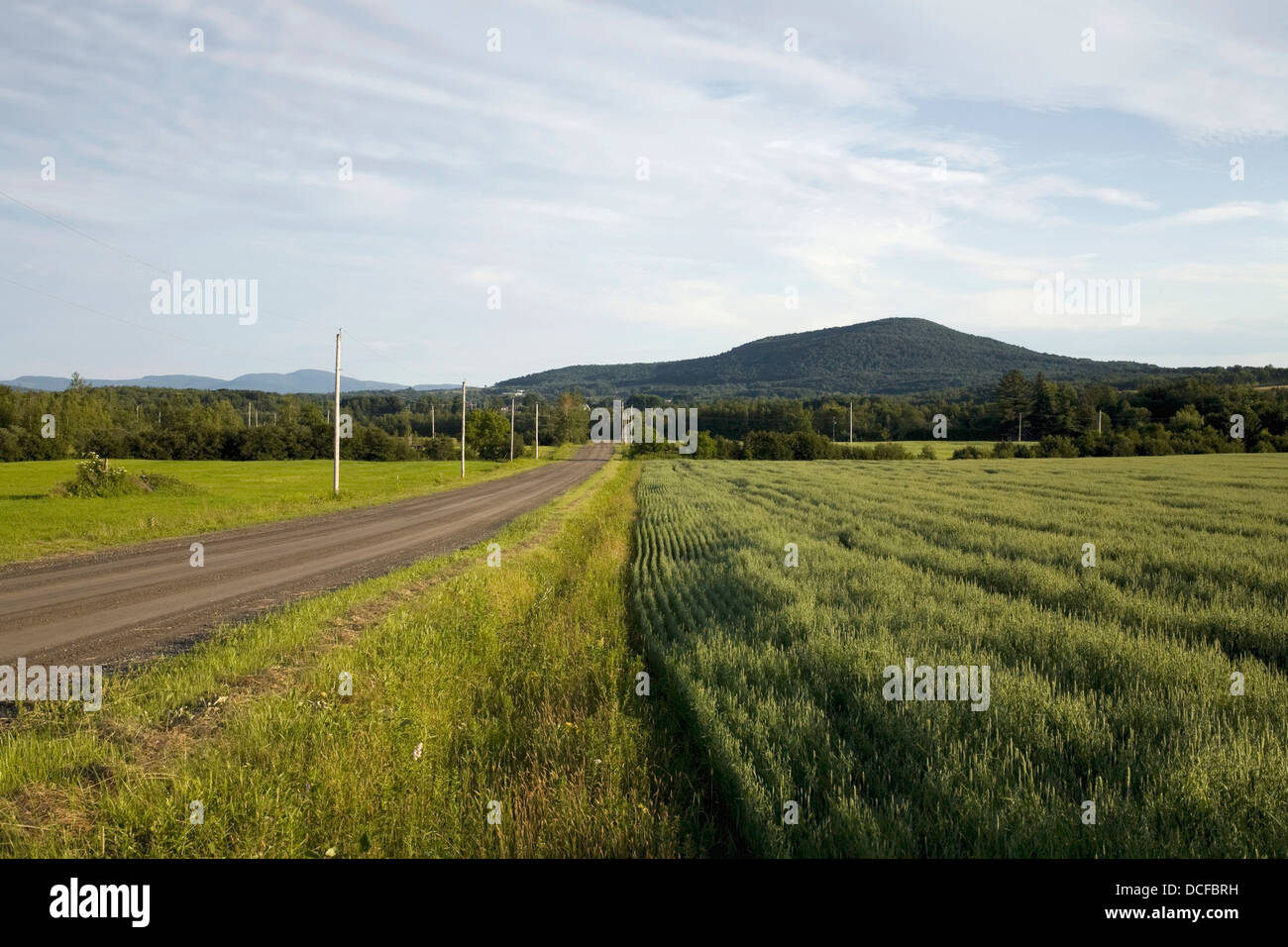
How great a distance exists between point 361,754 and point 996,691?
534 centimetres

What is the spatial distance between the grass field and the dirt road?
665 centimetres

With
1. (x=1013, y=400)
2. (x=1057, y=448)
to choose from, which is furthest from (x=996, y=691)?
(x=1013, y=400)

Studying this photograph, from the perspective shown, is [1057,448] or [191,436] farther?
A: [191,436]

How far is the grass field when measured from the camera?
409cm

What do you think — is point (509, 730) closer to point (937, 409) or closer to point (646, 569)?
point (646, 569)

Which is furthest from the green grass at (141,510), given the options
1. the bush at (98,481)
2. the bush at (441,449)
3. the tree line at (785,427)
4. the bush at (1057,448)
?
the bush at (1057,448)

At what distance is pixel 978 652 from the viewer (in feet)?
24.3

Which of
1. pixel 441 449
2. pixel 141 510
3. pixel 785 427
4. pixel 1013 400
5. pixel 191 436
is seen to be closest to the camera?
pixel 141 510

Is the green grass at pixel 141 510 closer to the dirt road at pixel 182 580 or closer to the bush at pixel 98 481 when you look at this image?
the bush at pixel 98 481

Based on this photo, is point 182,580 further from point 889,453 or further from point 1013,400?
point 1013,400

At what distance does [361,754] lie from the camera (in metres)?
5.54

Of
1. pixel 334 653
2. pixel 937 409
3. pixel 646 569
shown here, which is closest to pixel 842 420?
pixel 937 409

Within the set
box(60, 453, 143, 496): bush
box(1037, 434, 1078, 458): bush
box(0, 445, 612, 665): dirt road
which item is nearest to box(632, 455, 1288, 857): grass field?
box(0, 445, 612, 665): dirt road

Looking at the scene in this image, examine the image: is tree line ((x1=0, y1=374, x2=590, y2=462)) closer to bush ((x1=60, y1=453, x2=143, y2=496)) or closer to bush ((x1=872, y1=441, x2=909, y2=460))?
bush ((x1=60, y1=453, x2=143, y2=496))
